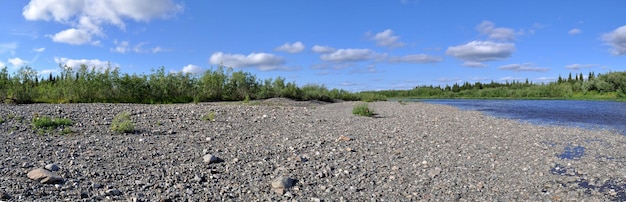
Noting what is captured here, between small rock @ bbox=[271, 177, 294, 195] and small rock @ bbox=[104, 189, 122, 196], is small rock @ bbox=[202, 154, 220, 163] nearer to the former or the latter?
small rock @ bbox=[271, 177, 294, 195]

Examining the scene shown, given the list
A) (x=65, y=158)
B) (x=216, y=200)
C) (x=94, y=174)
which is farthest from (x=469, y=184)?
(x=65, y=158)

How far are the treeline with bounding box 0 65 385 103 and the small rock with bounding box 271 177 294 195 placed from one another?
2640cm

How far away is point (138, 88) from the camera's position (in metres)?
33.9

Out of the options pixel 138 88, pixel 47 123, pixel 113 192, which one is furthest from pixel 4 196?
pixel 138 88

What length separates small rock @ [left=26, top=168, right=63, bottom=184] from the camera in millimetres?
6917

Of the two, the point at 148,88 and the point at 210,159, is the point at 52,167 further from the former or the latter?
the point at 148,88

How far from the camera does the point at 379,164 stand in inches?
→ 379

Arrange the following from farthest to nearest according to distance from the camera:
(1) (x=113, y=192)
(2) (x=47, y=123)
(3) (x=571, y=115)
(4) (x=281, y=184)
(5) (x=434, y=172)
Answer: (3) (x=571, y=115) → (2) (x=47, y=123) → (5) (x=434, y=172) → (4) (x=281, y=184) → (1) (x=113, y=192)

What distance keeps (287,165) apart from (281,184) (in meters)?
1.63

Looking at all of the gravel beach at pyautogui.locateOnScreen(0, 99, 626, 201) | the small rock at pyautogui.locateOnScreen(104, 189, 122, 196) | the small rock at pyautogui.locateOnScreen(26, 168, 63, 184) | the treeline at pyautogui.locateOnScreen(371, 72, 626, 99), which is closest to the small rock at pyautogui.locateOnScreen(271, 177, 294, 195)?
the gravel beach at pyautogui.locateOnScreen(0, 99, 626, 201)

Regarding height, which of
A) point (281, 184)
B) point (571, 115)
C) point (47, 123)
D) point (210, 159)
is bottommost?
point (571, 115)

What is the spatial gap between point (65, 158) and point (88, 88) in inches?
958

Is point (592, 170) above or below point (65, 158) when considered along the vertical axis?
below

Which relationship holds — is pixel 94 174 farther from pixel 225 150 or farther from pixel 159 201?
pixel 225 150
